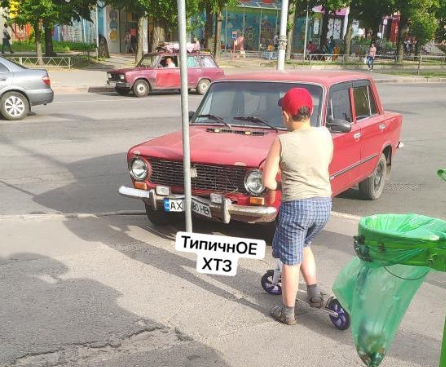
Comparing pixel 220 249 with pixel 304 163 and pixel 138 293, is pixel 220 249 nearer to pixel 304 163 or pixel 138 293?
pixel 304 163

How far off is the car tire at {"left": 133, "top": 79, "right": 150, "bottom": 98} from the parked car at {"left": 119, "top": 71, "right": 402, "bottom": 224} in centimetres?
1304

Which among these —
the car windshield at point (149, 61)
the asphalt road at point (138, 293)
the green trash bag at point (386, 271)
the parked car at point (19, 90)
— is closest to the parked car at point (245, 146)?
the asphalt road at point (138, 293)

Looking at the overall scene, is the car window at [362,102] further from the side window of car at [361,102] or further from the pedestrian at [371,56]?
the pedestrian at [371,56]

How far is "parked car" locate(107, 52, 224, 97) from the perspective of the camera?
63.0 feet

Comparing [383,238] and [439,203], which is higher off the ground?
[383,238]

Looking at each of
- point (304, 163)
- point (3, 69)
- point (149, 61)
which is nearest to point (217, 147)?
point (304, 163)

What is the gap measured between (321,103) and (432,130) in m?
9.22

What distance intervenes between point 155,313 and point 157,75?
16.1 metres

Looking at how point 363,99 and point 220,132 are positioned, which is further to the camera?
point 363,99

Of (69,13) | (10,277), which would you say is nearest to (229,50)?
(69,13)

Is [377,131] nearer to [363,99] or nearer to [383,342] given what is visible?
[363,99]

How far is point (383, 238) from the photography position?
249 cm

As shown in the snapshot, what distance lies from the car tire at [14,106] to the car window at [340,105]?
9.42 meters

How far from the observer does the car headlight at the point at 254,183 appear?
5.09m
